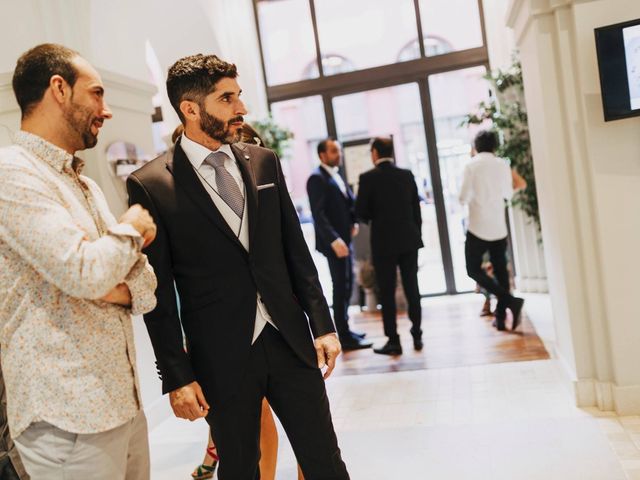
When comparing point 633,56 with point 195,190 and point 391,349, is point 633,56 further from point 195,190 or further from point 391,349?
point 391,349

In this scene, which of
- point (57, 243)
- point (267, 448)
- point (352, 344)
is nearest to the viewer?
point (57, 243)

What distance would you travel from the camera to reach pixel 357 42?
26.1 feet

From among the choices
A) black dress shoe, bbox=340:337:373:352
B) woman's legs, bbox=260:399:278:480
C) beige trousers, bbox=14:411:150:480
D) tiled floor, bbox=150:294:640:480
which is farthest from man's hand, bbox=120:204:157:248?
black dress shoe, bbox=340:337:373:352

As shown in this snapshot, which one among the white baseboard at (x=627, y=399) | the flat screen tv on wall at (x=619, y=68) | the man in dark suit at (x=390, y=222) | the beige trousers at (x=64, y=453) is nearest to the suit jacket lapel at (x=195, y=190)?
the beige trousers at (x=64, y=453)

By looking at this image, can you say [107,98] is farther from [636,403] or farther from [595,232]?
[636,403]

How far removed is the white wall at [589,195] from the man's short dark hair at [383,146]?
1.74m

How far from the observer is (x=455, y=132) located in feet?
25.5

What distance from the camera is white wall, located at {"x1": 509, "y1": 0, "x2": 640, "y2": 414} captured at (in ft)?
11.1

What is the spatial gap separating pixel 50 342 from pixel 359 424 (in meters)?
2.72

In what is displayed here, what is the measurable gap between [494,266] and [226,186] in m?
4.35

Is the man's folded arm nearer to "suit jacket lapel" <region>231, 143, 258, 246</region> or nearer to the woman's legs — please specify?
"suit jacket lapel" <region>231, 143, 258, 246</region>

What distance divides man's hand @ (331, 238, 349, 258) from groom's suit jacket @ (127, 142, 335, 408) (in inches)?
137

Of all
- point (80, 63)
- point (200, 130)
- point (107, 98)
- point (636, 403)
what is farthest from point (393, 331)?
point (80, 63)

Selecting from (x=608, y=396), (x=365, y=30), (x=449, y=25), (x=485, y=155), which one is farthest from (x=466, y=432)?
(x=365, y=30)
